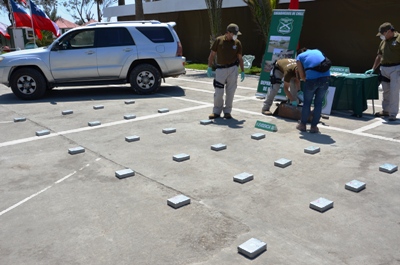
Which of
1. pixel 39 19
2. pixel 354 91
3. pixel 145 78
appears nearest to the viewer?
pixel 354 91

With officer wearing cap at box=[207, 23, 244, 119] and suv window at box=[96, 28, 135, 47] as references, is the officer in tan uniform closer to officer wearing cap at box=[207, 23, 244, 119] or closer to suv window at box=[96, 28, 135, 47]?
officer wearing cap at box=[207, 23, 244, 119]

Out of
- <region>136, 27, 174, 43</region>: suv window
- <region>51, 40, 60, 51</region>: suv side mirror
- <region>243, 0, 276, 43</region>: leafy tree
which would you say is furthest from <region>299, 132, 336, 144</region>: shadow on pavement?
<region>243, 0, 276, 43</region>: leafy tree

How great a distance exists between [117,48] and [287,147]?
646 centimetres

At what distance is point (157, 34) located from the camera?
1105 centimetres

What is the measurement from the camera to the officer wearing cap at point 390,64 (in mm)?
7488

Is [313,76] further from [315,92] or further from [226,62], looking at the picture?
[226,62]

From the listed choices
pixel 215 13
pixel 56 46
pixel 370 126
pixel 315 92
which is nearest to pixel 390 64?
pixel 370 126

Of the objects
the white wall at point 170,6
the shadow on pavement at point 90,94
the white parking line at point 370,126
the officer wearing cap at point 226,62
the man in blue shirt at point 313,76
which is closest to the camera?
the man in blue shirt at point 313,76

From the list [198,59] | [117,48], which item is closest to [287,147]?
[117,48]

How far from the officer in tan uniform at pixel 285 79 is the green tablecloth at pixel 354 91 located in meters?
1.05

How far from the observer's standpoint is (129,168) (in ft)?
17.3

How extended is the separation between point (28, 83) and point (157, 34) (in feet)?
12.5

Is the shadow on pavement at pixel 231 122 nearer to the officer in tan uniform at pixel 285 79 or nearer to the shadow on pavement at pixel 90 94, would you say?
the officer in tan uniform at pixel 285 79

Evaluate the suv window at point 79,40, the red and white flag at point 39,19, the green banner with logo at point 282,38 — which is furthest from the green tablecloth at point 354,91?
the red and white flag at point 39,19
